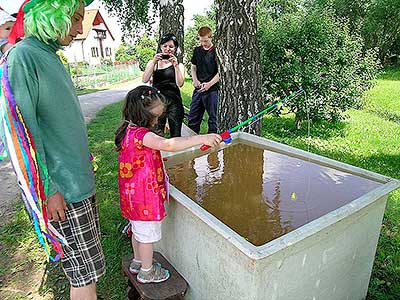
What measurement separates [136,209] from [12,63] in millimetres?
961

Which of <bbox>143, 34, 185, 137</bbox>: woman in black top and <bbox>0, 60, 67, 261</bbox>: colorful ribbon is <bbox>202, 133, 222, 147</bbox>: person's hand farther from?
<bbox>143, 34, 185, 137</bbox>: woman in black top

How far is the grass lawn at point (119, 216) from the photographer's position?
98.0 inches

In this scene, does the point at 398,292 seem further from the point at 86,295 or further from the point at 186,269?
the point at 86,295

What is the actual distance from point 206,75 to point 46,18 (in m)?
2.97

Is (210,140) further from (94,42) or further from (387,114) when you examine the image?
(94,42)

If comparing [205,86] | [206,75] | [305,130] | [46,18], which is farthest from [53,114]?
[305,130]

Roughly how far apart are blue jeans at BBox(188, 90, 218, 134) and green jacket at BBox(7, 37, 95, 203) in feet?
9.17

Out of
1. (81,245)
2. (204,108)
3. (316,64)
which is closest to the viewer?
(81,245)

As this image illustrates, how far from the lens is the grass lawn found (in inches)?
98.0

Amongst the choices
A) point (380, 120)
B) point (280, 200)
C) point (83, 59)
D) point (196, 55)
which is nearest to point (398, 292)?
point (280, 200)

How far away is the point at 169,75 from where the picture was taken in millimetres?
3967

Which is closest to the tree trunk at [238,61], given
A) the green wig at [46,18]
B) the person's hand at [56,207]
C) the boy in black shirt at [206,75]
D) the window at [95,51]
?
the boy in black shirt at [206,75]

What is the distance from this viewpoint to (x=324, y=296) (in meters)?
1.89

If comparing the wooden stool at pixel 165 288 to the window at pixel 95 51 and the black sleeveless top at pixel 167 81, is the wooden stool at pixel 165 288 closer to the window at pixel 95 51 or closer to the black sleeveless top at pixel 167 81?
the black sleeveless top at pixel 167 81
